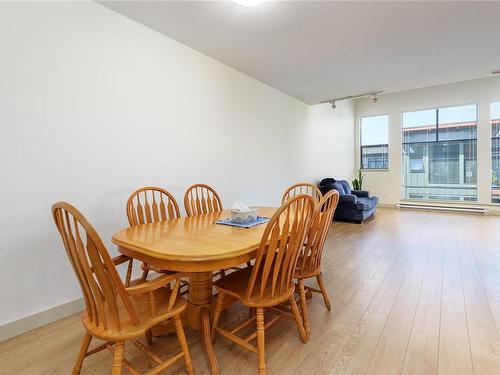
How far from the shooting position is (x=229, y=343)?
1707mm

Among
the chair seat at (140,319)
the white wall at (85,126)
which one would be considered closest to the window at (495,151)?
the white wall at (85,126)

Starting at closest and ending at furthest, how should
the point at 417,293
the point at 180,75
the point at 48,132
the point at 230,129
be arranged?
the point at 48,132 < the point at 417,293 < the point at 180,75 < the point at 230,129

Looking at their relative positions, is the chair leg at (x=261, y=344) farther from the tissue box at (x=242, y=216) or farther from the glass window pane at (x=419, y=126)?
the glass window pane at (x=419, y=126)

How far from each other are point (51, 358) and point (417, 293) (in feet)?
8.98

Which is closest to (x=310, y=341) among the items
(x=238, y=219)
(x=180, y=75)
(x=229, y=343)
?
(x=229, y=343)

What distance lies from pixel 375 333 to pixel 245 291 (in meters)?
0.97

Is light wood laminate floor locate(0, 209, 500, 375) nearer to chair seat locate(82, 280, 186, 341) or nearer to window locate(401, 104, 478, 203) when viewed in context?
chair seat locate(82, 280, 186, 341)

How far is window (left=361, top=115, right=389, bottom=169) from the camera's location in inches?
279

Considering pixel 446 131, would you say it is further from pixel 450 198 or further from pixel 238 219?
pixel 238 219

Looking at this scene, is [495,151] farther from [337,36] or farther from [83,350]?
[83,350]

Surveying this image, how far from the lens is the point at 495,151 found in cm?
580

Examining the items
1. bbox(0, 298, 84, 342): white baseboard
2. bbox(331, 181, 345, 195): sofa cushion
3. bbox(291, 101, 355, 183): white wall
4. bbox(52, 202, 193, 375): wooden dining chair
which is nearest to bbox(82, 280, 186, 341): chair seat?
bbox(52, 202, 193, 375): wooden dining chair

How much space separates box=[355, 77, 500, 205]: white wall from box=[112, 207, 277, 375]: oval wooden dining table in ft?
20.5

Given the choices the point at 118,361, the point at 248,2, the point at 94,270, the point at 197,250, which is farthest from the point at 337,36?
the point at 118,361
